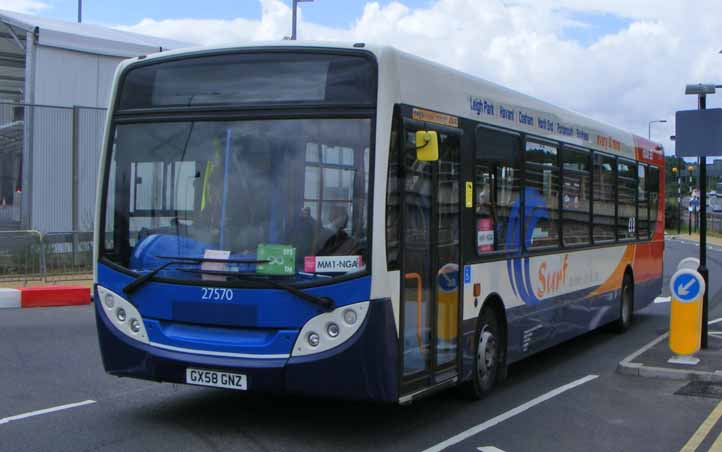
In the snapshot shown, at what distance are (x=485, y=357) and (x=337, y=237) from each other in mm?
2791

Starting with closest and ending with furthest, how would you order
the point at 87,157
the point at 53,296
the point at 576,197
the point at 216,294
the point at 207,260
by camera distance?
the point at 216,294 → the point at 207,260 → the point at 576,197 → the point at 53,296 → the point at 87,157

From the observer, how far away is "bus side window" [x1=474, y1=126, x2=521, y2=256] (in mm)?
8508

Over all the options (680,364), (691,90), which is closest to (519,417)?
(680,364)

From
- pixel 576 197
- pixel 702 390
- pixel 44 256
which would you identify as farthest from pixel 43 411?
pixel 44 256

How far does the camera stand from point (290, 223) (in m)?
6.66

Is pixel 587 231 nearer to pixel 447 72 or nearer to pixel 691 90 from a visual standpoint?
pixel 691 90

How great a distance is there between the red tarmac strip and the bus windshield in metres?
9.13

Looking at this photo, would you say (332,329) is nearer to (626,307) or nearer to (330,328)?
(330,328)

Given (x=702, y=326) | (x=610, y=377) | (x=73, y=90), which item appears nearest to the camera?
(x=610, y=377)

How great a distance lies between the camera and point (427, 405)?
8469 mm

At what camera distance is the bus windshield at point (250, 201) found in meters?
6.60

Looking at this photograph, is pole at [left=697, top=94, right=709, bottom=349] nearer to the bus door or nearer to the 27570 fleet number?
the bus door

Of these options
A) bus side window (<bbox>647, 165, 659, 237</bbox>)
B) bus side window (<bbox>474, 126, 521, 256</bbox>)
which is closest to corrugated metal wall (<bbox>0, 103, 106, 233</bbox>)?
bus side window (<bbox>647, 165, 659, 237</bbox>)

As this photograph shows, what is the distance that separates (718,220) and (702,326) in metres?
67.3
